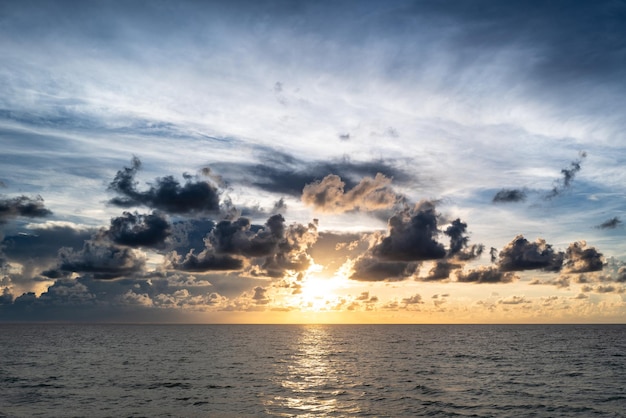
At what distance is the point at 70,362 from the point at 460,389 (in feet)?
247

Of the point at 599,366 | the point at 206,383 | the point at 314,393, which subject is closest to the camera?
the point at 314,393

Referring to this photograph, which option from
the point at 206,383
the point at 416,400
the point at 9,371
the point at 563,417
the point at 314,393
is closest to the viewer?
the point at 563,417

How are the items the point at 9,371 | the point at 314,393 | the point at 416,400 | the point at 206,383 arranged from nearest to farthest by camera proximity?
the point at 416,400 < the point at 314,393 < the point at 206,383 < the point at 9,371

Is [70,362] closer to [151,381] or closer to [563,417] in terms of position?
[151,381]

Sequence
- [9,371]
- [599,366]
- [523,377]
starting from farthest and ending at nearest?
[599,366]
[9,371]
[523,377]

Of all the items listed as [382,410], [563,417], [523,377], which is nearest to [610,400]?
[563,417]

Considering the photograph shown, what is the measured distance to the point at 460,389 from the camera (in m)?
63.4

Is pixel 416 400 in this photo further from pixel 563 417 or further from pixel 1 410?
pixel 1 410

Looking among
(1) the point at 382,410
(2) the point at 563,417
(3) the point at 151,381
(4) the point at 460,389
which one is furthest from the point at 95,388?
(2) the point at 563,417

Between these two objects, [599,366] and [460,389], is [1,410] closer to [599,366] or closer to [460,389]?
[460,389]

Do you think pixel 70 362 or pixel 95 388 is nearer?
pixel 95 388

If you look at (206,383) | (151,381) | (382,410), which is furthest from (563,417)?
(151,381)

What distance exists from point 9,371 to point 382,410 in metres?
66.0

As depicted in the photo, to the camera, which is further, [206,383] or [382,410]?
[206,383]
